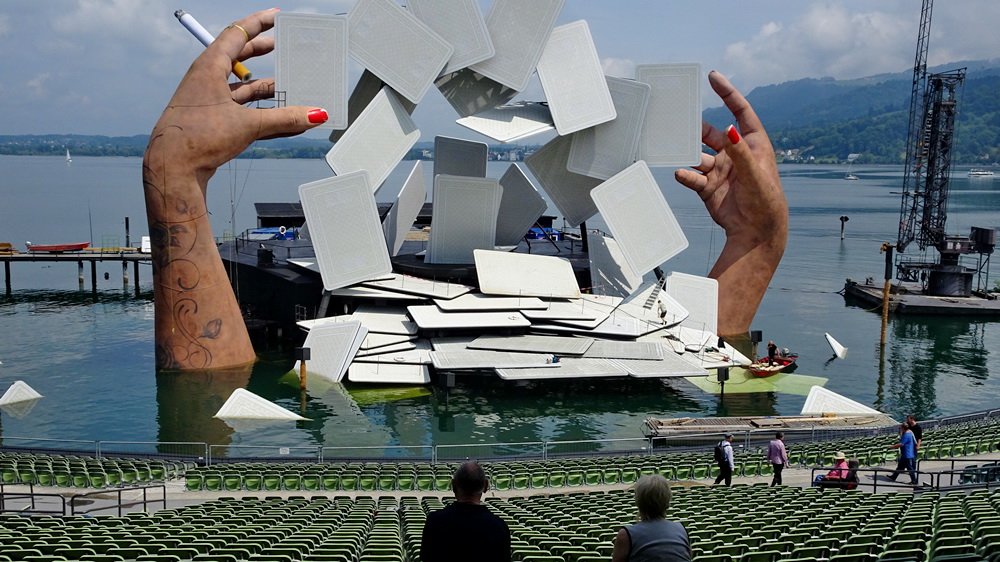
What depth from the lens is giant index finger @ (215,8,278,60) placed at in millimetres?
31719

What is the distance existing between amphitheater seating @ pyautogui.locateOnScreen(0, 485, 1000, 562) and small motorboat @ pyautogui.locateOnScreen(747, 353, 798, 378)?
63.6 ft

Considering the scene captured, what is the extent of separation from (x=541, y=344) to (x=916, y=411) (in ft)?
40.1

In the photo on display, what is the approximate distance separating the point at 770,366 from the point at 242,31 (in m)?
21.4

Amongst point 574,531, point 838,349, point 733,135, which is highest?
point 733,135

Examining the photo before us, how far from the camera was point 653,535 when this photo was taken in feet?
17.4

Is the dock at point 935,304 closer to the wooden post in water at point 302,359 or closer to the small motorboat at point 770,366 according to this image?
the small motorboat at point 770,366

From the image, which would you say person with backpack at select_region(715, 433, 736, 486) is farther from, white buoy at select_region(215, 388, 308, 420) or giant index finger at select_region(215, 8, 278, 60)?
giant index finger at select_region(215, 8, 278, 60)

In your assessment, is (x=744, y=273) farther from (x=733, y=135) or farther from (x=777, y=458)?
(x=777, y=458)

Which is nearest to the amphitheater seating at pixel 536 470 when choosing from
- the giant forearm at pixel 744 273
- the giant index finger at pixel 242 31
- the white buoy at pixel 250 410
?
the white buoy at pixel 250 410

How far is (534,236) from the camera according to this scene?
54156 millimetres

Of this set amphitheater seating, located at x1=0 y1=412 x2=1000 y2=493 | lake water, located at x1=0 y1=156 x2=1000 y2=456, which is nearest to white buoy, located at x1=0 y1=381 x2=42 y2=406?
lake water, located at x1=0 y1=156 x2=1000 y2=456

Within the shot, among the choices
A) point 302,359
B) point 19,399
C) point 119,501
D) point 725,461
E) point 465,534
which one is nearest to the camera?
point 465,534

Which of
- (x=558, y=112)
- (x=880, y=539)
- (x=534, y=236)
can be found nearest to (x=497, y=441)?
(x=558, y=112)

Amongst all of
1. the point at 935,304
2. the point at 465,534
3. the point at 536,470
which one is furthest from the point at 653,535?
the point at 935,304
